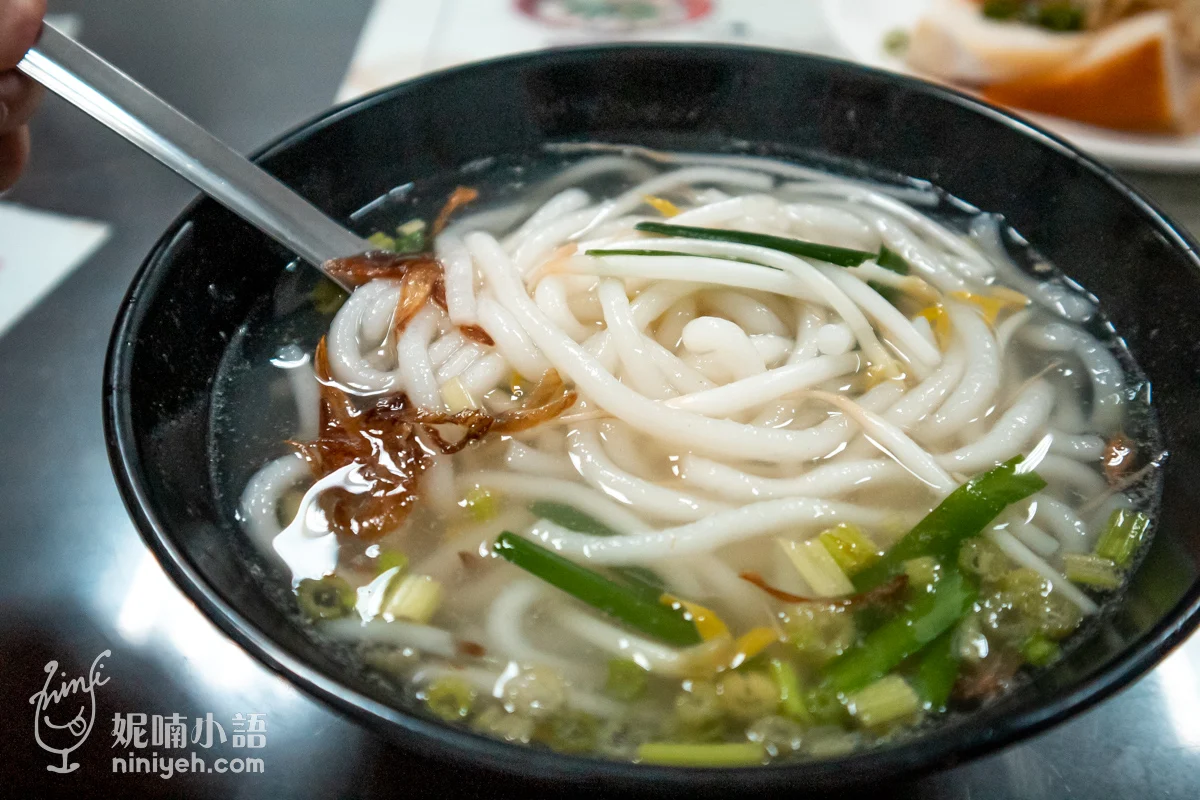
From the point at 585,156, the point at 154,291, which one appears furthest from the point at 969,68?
the point at 154,291

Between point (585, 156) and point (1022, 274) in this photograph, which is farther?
point (585, 156)

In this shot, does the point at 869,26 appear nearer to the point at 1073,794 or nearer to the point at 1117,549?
the point at 1117,549

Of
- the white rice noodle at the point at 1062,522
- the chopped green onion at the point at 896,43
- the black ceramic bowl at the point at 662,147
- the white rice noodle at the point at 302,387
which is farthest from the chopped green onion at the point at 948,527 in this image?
the chopped green onion at the point at 896,43

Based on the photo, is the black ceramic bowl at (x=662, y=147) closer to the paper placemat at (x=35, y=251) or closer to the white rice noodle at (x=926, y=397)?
the white rice noodle at (x=926, y=397)

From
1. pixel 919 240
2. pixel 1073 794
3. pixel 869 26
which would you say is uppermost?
pixel 869 26

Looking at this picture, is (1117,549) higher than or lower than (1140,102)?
lower

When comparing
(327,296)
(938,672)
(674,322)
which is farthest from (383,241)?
(938,672)

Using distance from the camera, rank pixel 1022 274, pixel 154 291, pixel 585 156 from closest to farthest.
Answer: pixel 154 291 < pixel 1022 274 < pixel 585 156

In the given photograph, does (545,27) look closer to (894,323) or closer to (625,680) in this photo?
(894,323)
